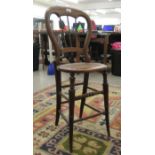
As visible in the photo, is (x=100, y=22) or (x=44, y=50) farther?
(x=100, y=22)

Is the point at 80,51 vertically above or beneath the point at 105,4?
beneath

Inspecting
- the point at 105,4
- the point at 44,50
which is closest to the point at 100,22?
the point at 105,4

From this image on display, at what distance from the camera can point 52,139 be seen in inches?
57.1

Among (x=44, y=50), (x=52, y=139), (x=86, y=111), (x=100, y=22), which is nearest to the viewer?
(x=52, y=139)
